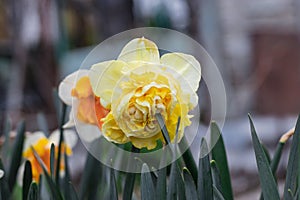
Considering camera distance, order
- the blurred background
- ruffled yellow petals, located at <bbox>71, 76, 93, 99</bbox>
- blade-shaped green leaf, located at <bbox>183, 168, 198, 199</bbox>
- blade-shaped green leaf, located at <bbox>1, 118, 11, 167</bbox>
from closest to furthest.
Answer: blade-shaped green leaf, located at <bbox>183, 168, 198, 199</bbox>
ruffled yellow petals, located at <bbox>71, 76, 93, 99</bbox>
blade-shaped green leaf, located at <bbox>1, 118, 11, 167</bbox>
the blurred background

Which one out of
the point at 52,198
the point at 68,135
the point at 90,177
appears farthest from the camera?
the point at 68,135

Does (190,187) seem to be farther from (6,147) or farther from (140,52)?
(6,147)

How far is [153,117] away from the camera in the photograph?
527 mm

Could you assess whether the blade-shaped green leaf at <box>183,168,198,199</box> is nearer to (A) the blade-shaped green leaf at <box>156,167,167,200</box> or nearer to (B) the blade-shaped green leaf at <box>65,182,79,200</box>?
(A) the blade-shaped green leaf at <box>156,167,167,200</box>

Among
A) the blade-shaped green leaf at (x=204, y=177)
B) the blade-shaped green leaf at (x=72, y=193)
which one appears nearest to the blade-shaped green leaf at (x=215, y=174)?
the blade-shaped green leaf at (x=204, y=177)

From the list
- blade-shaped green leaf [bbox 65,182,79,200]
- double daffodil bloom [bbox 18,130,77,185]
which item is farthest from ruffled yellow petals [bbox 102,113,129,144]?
double daffodil bloom [bbox 18,130,77,185]

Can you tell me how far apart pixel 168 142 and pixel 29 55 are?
4.16 metres

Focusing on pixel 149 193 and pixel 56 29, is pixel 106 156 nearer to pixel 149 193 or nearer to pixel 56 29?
pixel 149 193

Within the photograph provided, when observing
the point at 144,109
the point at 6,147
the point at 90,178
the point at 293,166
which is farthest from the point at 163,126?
the point at 6,147

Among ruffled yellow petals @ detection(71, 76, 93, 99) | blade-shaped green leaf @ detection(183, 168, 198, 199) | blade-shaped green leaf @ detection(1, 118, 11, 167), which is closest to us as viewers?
blade-shaped green leaf @ detection(183, 168, 198, 199)

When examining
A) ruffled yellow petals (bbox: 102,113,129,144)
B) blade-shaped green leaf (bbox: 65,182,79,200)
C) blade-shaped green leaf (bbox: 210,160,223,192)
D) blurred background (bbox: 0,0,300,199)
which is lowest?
blurred background (bbox: 0,0,300,199)

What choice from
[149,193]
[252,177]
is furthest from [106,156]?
[252,177]

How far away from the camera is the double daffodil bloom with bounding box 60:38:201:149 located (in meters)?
0.53

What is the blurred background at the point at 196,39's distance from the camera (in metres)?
3.72
